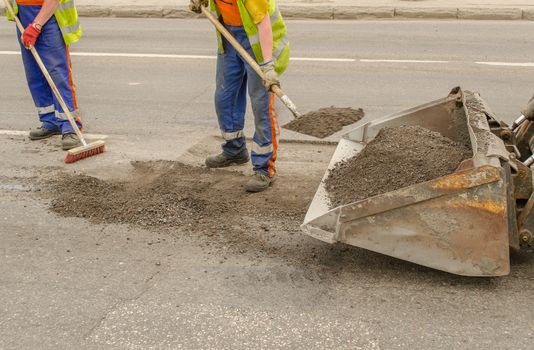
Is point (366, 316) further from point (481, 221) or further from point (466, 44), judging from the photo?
point (466, 44)

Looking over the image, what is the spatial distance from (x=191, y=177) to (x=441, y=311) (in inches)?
90.8

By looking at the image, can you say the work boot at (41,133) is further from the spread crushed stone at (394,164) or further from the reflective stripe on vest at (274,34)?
the spread crushed stone at (394,164)

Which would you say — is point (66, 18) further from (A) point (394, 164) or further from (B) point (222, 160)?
(A) point (394, 164)

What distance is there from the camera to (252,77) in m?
4.73

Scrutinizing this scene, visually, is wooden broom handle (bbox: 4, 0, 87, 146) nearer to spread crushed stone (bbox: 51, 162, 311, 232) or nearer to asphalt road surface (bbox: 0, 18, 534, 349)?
asphalt road surface (bbox: 0, 18, 534, 349)

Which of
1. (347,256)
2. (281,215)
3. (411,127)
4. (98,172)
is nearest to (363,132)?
(411,127)

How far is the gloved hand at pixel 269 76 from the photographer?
14.5ft

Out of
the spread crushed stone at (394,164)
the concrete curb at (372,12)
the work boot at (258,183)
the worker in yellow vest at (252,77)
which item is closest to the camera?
the spread crushed stone at (394,164)

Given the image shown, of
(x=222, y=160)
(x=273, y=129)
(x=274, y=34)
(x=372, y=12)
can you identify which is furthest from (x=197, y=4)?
(x=372, y=12)

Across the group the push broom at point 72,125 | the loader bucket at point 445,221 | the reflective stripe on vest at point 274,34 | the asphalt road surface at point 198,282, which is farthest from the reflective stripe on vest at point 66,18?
the loader bucket at point 445,221

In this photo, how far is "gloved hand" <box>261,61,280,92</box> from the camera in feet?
14.5

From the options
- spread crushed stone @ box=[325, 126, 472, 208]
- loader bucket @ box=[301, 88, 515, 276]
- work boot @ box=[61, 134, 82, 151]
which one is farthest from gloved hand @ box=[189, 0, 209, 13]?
loader bucket @ box=[301, 88, 515, 276]

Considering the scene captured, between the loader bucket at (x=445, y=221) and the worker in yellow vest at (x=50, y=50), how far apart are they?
10.3ft

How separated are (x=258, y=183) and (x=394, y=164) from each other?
1.12 m
